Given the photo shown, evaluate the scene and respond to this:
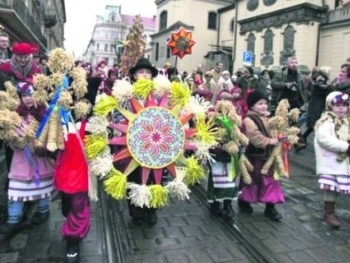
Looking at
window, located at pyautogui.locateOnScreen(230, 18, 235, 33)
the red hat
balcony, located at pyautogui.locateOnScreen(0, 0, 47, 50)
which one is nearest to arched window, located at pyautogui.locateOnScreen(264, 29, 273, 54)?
window, located at pyautogui.locateOnScreen(230, 18, 235, 33)

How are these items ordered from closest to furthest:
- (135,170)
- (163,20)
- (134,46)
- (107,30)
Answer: (135,170) < (134,46) < (163,20) < (107,30)

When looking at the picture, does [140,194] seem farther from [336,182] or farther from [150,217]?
[336,182]

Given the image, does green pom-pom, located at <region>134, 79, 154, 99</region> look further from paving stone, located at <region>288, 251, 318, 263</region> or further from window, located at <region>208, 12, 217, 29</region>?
window, located at <region>208, 12, 217, 29</region>

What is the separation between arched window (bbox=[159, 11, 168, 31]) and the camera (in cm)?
4912

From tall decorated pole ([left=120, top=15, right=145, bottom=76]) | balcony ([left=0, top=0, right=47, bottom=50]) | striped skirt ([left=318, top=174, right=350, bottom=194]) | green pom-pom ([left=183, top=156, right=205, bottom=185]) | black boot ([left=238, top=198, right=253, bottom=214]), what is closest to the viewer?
green pom-pom ([left=183, top=156, right=205, bottom=185])

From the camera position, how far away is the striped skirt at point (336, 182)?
5.30 m

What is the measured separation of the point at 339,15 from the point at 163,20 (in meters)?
25.0

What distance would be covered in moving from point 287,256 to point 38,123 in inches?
107

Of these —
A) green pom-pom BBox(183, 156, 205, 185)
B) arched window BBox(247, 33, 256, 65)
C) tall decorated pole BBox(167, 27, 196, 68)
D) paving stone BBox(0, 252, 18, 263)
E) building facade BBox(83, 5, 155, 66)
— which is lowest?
paving stone BBox(0, 252, 18, 263)

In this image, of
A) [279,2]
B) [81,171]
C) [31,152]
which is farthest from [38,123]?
[279,2]

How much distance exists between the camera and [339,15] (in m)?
28.5

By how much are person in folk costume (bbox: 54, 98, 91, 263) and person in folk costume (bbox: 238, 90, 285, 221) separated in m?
2.17

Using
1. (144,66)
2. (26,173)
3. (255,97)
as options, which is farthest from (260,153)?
(26,173)

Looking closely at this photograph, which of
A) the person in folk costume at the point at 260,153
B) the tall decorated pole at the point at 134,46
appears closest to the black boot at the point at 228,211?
the person in folk costume at the point at 260,153
